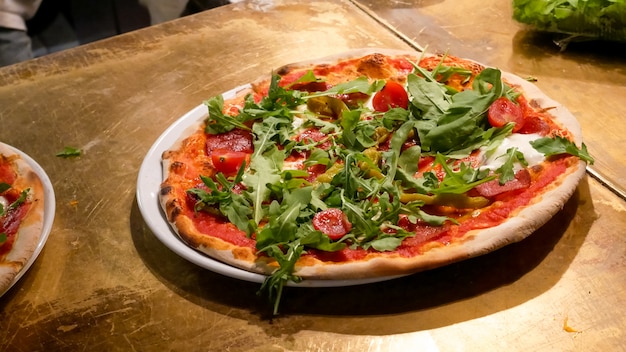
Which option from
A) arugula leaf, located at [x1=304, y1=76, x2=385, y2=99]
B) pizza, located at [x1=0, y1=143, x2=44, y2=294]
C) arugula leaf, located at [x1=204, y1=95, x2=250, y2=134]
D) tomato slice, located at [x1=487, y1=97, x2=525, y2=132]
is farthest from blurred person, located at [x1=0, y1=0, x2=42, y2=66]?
tomato slice, located at [x1=487, y1=97, x2=525, y2=132]

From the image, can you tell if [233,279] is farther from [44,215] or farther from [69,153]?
[69,153]

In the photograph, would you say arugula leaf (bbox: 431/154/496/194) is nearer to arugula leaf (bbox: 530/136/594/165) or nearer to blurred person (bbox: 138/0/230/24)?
arugula leaf (bbox: 530/136/594/165)

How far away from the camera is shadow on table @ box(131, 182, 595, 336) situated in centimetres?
175

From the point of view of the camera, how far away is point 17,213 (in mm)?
2055

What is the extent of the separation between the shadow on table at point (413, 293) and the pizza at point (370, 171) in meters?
0.11

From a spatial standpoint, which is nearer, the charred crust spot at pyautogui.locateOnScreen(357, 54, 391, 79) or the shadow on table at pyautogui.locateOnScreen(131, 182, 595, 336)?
the shadow on table at pyautogui.locateOnScreen(131, 182, 595, 336)

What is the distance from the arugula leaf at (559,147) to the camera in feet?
6.41

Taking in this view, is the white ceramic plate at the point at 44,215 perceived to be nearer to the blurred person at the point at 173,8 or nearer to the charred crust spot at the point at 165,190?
the charred crust spot at the point at 165,190

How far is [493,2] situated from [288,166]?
1936mm

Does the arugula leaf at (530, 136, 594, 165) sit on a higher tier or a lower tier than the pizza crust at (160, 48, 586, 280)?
Answer: higher

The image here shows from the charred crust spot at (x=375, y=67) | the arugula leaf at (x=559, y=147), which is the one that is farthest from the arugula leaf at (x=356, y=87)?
the arugula leaf at (x=559, y=147)

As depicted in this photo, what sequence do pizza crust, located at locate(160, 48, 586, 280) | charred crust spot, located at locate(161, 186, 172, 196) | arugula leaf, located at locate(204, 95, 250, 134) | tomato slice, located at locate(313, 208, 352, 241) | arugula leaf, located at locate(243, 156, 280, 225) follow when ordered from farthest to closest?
1. arugula leaf, located at locate(204, 95, 250, 134)
2. charred crust spot, located at locate(161, 186, 172, 196)
3. arugula leaf, located at locate(243, 156, 280, 225)
4. tomato slice, located at locate(313, 208, 352, 241)
5. pizza crust, located at locate(160, 48, 586, 280)

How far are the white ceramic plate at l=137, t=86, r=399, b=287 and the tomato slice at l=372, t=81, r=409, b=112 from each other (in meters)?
0.59

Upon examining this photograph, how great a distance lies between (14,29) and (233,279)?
2.82m
